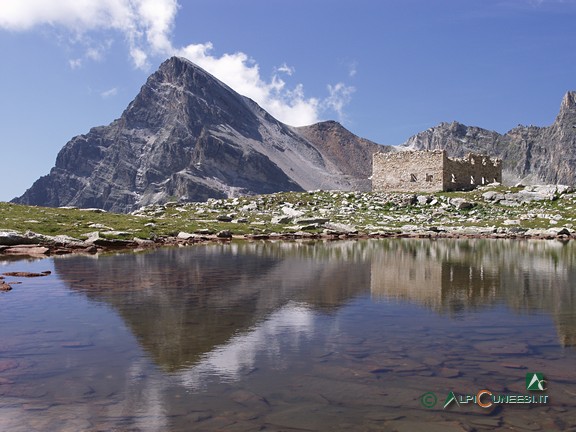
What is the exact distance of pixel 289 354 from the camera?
31.1ft

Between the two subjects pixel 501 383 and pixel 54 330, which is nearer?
pixel 501 383

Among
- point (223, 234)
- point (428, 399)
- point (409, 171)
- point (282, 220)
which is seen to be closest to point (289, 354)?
point (428, 399)

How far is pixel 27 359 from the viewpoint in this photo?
361 inches

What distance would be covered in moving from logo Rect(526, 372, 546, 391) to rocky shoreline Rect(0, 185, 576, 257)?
27.9 m

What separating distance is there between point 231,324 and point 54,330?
152 inches

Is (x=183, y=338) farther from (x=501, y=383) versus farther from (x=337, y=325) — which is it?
(x=501, y=383)

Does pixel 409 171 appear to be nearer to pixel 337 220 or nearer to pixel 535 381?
pixel 337 220

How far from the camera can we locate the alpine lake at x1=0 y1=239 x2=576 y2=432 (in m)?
6.84

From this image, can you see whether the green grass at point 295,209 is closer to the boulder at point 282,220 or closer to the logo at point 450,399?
the boulder at point 282,220

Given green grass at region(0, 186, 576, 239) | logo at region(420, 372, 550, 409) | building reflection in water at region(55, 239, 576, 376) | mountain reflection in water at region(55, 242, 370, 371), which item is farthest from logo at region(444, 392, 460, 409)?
green grass at region(0, 186, 576, 239)

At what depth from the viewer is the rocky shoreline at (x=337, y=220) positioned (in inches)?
1364

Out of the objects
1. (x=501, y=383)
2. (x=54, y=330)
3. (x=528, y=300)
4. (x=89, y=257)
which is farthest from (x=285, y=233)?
(x=501, y=383)

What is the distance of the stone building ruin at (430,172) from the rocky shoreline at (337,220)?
655 cm

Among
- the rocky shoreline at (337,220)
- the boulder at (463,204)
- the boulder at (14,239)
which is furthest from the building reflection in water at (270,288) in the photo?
the boulder at (463,204)
